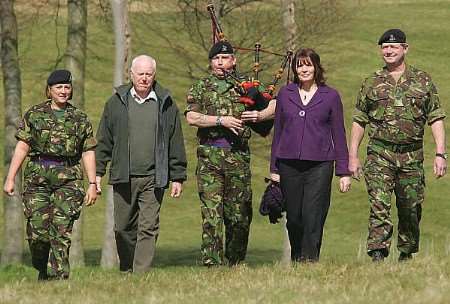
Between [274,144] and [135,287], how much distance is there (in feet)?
8.29

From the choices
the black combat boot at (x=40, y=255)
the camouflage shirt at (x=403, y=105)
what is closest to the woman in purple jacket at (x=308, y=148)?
the camouflage shirt at (x=403, y=105)

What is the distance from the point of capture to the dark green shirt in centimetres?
1157

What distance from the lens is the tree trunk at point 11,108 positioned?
84.5 feet

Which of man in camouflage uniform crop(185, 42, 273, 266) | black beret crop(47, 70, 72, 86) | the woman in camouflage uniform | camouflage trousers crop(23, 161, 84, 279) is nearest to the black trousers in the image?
man in camouflage uniform crop(185, 42, 273, 266)

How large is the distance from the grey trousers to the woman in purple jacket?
127 centimetres

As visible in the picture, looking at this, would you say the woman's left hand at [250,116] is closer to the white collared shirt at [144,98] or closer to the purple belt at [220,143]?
the purple belt at [220,143]

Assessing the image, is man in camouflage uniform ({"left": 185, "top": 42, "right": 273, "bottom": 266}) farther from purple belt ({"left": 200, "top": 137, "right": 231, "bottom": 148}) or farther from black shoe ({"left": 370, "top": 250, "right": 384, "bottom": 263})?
black shoe ({"left": 370, "top": 250, "right": 384, "bottom": 263})

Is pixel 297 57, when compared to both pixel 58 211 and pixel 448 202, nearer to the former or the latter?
pixel 58 211

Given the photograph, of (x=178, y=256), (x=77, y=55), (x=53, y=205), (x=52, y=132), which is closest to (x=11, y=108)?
(x=77, y=55)

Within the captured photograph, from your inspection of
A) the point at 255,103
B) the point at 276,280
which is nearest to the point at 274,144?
the point at 255,103

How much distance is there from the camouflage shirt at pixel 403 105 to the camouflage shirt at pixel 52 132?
279 centimetres

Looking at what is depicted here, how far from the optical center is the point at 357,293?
27.5 ft

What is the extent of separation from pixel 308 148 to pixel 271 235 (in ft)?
72.6

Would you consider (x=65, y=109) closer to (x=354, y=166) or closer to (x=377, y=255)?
(x=354, y=166)
